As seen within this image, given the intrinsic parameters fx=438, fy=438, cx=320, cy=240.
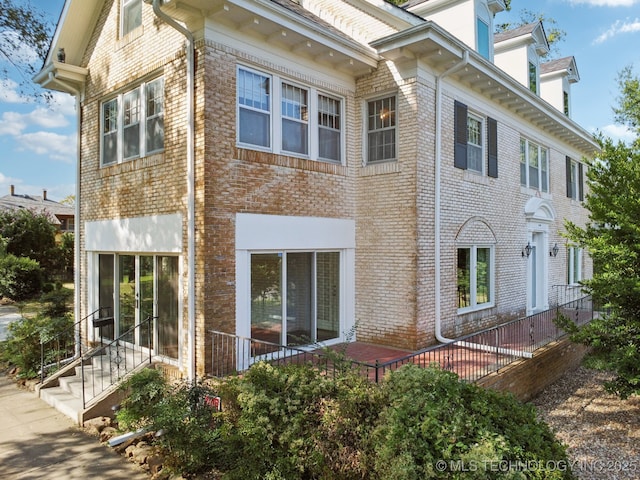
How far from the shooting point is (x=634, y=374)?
777 cm

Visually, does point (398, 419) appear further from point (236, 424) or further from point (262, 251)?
point (262, 251)

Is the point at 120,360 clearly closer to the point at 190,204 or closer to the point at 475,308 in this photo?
the point at 190,204

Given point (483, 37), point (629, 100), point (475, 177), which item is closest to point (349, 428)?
point (475, 177)

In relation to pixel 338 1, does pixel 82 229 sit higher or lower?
lower

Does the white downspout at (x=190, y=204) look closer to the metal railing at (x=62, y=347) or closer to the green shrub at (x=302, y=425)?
the green shrub at (x=302, y=425)

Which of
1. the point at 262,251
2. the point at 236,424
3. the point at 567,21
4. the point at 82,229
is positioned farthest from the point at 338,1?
the point at 567,21

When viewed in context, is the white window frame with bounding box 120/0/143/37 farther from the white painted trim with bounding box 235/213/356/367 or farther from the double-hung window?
the double-hung window

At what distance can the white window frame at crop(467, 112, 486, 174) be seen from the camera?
11311 mm

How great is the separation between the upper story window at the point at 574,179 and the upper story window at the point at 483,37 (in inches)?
289

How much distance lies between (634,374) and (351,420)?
236 inches

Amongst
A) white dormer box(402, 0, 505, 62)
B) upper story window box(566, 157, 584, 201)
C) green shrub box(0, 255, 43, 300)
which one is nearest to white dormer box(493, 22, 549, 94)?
white dormer box(402, 0, 505, 62)

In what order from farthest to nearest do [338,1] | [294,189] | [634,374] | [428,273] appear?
[338,1] < [428,273] < [294,189] < [634,374]

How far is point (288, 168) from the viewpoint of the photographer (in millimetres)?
8766

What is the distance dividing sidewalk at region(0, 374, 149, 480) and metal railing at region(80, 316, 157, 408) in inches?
29.1
